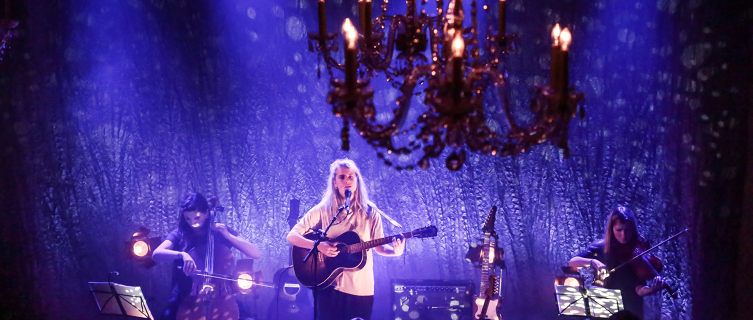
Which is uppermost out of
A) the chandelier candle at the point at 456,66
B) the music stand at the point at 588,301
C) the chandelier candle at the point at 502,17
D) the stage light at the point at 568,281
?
the chandelier candle at the point at 502,17

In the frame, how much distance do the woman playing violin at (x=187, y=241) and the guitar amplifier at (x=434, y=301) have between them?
1288 mm

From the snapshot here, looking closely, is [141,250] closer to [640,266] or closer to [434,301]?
[434,301]

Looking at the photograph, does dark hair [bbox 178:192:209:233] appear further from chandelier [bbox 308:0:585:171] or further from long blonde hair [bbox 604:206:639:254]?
long blonde hair [bbox 604:206:639:254]

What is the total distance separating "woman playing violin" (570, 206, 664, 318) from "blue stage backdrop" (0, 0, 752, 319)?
0.74 meters

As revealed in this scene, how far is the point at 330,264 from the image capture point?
161 inches

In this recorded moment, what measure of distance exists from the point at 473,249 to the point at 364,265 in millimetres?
901

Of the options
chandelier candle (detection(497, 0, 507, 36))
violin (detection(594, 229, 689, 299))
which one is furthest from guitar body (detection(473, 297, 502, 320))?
chandelier candle (detection(497, 0, 507, 36))

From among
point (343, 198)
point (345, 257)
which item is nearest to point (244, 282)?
point (345, 257)

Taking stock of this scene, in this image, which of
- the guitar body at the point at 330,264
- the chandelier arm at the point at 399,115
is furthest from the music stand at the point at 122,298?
the chandelier arm at the point at 399,115

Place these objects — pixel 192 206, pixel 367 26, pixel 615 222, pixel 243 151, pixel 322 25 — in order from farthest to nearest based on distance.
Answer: pixel 243 151, pixel 192 206, pixel 615 222, pixel 367 26, pixel 322 25

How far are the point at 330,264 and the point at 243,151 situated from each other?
175 cm

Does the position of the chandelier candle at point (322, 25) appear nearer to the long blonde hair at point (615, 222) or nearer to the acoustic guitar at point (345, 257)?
the acoustic guitar at point (345, 257)

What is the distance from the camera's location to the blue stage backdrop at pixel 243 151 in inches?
190

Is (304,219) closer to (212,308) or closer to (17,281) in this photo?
(212,308)
